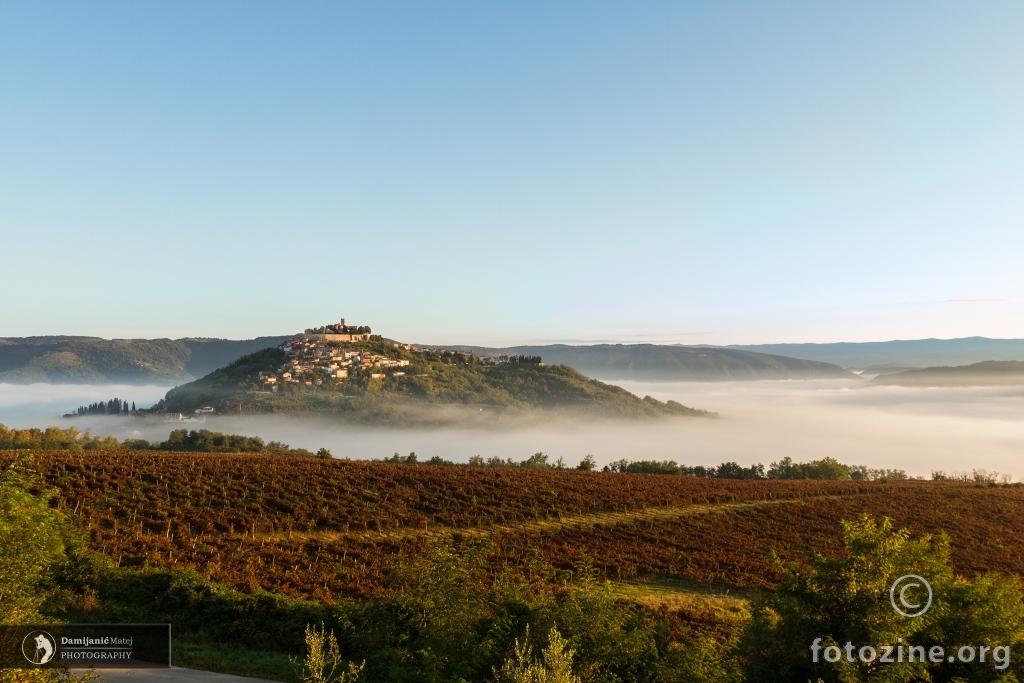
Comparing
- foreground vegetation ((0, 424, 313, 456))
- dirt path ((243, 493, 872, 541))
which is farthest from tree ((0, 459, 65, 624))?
foreground vegetation ((0, 424, 313, 456))

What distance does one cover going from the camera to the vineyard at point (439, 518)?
2366cm

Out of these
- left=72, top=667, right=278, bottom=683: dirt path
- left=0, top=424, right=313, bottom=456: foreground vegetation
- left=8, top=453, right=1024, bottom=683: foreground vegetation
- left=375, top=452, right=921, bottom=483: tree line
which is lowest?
left=375, top=452, right=921, bottom=483: tree line

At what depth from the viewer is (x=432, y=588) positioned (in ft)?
36.7

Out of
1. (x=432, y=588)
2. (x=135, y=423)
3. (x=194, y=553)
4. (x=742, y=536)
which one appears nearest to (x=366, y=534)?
(x=194, y=553)

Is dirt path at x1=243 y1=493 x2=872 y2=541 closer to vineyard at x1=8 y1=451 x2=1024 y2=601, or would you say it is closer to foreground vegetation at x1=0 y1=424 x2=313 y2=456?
vineyard at x1=8 y1=451 x2=1024 y2=601

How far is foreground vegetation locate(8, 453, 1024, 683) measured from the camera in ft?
31.1

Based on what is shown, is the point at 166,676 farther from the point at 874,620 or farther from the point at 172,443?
the point at 172,443

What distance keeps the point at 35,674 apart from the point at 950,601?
585 inches

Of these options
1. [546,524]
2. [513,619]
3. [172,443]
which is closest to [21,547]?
[513,619]

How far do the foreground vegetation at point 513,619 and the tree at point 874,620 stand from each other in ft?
0.08

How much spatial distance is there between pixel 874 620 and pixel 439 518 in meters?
28.1

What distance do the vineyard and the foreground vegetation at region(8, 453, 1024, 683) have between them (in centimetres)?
293

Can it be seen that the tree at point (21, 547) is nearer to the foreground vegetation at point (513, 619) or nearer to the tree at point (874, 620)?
the foreground vegetation at point (513, 619)

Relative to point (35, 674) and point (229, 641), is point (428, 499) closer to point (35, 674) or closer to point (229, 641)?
point (229, 641)
